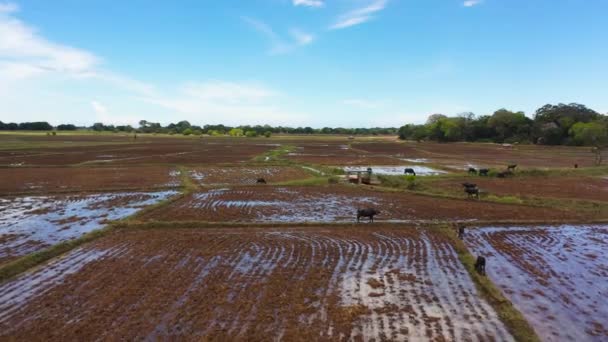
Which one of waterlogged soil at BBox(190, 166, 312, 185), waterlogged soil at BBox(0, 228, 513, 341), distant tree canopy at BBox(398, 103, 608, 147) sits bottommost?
waterlogged soil at BBox(190, 166, 312, 185)

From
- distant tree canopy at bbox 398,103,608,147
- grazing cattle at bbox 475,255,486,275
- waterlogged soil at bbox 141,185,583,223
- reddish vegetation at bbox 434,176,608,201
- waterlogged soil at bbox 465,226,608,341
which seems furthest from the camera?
distant tree canopy at bbox 398,103,608,147

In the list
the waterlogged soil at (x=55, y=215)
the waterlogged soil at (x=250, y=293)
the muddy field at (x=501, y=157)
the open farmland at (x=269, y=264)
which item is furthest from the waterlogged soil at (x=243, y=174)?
the muddy field at (x=501, y=157)

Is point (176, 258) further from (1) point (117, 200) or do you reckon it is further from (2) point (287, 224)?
(1) point (117, 200)

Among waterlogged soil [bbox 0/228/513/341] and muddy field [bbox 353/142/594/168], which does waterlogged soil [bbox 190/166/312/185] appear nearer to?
waterlogged soil [bbox 0/228/513/341]

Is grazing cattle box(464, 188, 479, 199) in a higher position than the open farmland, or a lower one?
higher

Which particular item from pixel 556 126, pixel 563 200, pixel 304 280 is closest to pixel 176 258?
pixel 304 280

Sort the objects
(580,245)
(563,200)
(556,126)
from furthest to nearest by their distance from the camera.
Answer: (556,126) < (563,200) < (580,245)

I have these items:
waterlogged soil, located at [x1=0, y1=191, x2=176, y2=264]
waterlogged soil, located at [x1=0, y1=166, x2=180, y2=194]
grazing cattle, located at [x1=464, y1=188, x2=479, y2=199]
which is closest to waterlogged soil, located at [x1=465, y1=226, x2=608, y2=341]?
grazing cattle, located at [x1=464, y1=188, x2=479, y2=199]
